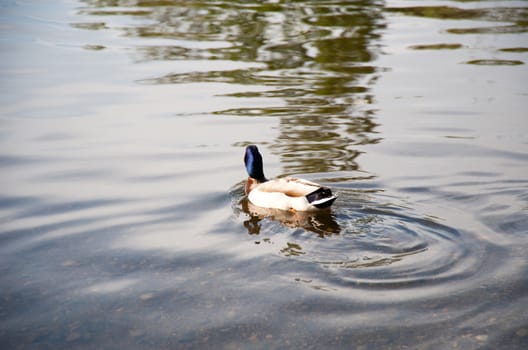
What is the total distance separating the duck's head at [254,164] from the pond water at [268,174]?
0.35 metres

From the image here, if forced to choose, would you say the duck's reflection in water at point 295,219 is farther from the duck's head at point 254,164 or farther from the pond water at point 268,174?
the duck's head at point 254,164

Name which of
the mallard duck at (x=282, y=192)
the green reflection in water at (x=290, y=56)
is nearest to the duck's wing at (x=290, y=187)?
the mallard duck at (x=282, y=192)

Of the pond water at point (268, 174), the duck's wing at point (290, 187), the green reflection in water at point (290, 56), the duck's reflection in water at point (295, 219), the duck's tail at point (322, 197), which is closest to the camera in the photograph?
the pond water at point (268, 174)

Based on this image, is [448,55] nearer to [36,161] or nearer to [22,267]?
[36,161]

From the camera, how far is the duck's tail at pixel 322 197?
8078 millimetres

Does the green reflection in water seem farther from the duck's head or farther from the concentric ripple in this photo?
the concentric ripple

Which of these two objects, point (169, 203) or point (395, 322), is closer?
point (395, 322)

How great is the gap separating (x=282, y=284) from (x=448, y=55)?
442 inches

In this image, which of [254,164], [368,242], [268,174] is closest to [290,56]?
[268,174]

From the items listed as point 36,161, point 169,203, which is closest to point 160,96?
point 36,161

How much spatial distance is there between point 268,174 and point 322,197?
5.69 feet

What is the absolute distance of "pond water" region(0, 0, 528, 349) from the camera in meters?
5.85

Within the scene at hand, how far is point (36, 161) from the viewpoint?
1048cm

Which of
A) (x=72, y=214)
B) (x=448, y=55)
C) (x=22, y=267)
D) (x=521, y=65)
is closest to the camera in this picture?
(x=22, y=267)
